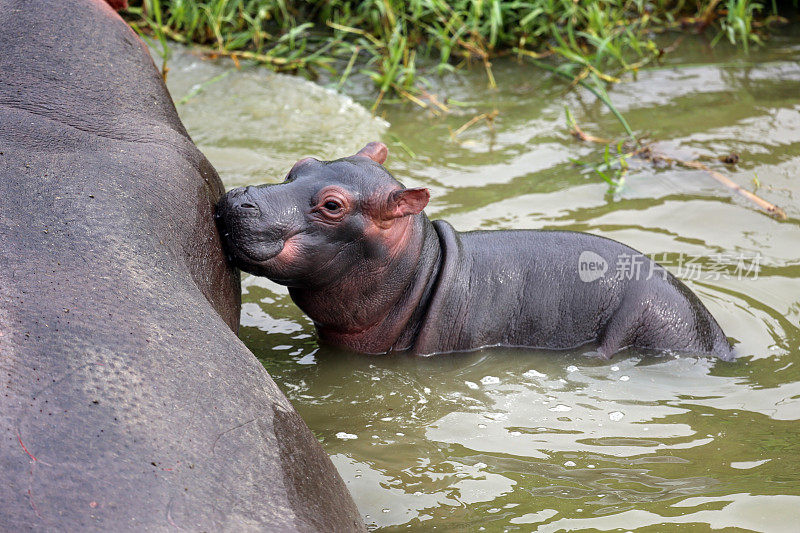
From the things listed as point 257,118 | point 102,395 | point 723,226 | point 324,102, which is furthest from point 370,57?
point 102,395

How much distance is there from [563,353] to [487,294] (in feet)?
1.52

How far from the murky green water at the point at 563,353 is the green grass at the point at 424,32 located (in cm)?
23

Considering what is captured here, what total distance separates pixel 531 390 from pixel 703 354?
94 centimetres

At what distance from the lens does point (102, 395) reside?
229 centimetres

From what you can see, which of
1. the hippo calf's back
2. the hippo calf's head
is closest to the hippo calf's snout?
the hippo calf's head

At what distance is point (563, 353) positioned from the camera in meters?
4.50

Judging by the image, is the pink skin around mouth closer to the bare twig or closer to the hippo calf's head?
the hippo calf's head

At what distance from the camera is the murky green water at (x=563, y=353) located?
3.21 metres

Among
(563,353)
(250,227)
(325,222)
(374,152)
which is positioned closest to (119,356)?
(250,227)

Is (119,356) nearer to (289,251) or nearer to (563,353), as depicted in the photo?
(289,251)

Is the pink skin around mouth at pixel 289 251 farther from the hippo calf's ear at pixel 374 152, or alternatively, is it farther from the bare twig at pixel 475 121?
the bare twig at pixel 475 121

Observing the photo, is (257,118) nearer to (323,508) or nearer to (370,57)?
(370,57)

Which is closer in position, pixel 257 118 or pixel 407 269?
pixel 407 269

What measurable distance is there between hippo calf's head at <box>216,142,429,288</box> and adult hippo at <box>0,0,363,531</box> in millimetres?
505
